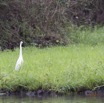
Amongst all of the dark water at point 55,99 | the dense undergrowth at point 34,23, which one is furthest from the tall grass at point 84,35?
the dark water at point 55,99

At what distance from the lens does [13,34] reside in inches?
883

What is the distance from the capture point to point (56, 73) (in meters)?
14.6

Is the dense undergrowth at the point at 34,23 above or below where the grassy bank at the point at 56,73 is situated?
above

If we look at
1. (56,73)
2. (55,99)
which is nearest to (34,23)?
(56,73)

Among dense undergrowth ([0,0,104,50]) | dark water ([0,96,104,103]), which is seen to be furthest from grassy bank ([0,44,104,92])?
dense undergrowth ([0,0,104,50])

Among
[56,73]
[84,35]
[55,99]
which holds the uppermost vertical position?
[84,35]

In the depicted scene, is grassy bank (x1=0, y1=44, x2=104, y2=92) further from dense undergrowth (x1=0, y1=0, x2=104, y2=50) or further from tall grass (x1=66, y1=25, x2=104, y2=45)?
tall grass (x1=66, y1=25, x2=104, y2=45)

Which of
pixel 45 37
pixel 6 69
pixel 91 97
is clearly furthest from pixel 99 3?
pixel 91 97

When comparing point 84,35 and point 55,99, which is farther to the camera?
point 84,35

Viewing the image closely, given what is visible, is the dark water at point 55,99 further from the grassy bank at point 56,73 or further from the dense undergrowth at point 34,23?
the dense undergrowth at point 34,23

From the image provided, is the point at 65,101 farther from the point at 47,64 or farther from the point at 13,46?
the point at 13,46

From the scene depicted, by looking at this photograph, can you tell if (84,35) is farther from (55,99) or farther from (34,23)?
(55,99)

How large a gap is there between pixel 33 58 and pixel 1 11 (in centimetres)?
520

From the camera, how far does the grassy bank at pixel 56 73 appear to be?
45.6ft
